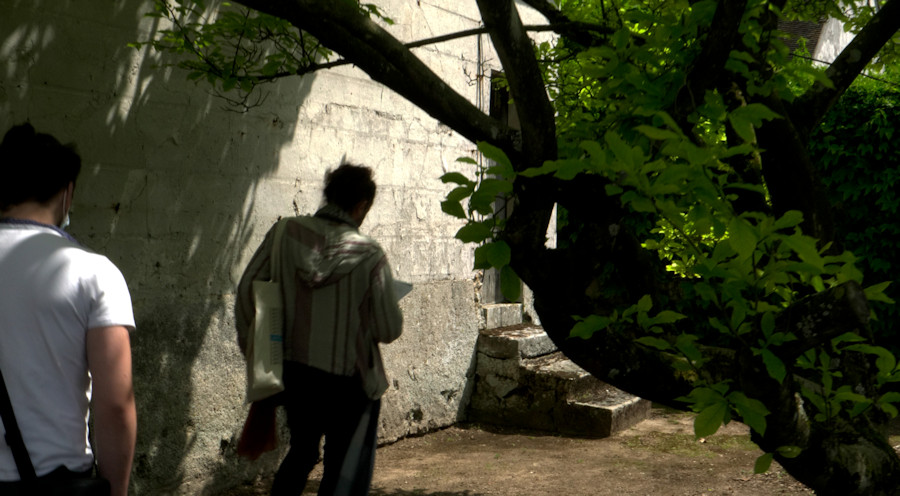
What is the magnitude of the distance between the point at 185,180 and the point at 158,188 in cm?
19

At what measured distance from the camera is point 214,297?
517 centimetres

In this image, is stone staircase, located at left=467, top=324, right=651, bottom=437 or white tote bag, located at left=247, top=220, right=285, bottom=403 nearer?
white tote bag, located at left=247, top=220, right=285, bottom=403

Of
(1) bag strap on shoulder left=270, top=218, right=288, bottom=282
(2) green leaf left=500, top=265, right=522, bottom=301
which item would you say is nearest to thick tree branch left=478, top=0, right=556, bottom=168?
(2) green leaf left=500, top=265, right=522, bottom=301

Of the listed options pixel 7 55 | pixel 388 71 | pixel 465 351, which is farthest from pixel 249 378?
pixel 465 351

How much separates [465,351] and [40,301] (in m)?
5.43

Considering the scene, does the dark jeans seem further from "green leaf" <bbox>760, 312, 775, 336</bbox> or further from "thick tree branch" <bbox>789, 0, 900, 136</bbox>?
"thick tree branch" <bbox>789, 0, 900, 136</bbox>

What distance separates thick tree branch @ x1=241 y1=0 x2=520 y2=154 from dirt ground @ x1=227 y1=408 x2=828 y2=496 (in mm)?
3238

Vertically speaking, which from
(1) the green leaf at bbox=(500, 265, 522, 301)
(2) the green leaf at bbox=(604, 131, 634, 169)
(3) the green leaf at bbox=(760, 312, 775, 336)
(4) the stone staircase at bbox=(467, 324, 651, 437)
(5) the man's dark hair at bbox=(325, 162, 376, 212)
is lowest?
(4) the stone staircase at bbox=(467, 324, 651, 437)

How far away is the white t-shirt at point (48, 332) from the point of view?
1.95m

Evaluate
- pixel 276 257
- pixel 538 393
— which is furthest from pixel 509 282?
pixel 538 393

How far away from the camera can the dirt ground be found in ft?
18.2

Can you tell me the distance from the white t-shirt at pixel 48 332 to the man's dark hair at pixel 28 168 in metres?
0.11

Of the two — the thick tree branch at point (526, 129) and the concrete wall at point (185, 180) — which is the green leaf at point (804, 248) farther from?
the concrete wall at point (185, 180)

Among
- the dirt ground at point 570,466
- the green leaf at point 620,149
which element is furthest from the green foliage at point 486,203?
the dirt ground at point 570,466
